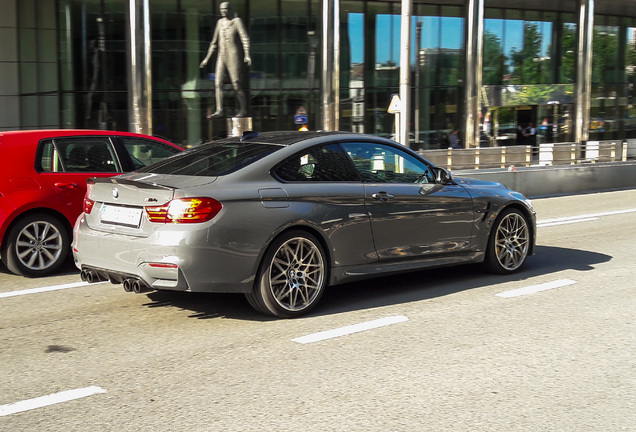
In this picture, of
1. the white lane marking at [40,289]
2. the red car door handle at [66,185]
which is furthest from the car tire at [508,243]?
the red car door handle at [66,185]

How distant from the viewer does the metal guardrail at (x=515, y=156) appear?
21406mm

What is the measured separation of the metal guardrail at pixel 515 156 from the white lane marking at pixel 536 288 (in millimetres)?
13353

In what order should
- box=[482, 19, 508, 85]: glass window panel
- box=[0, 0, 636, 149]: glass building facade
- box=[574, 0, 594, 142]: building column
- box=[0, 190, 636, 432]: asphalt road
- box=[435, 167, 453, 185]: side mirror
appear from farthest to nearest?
box=[574, 0, 594, 142]: building column, box=[482, 19, 508, 85]: glass window panel, box=[0, 0, 636, 149]: glass building facade, box=[435, 167, 453, 185]: side mirror, box=[0, 190, 636, 432]: asphalt road

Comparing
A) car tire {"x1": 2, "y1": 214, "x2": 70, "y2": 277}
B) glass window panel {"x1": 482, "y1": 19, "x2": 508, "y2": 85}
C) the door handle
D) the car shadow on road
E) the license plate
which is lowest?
the car shadow on road

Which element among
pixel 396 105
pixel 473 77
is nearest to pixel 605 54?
pixel 473 77

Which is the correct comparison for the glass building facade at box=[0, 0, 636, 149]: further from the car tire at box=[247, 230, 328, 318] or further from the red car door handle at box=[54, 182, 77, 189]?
the car tire at box=[247, 230, 328, 318]

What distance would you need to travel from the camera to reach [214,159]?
6.48 m

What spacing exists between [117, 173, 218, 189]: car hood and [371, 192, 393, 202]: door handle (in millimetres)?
1464

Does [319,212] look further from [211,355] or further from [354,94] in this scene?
[354,94]

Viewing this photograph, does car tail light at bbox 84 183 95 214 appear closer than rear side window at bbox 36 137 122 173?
Yes

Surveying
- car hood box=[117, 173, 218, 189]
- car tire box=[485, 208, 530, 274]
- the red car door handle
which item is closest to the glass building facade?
car tire box=[485, 208, 530, 274]

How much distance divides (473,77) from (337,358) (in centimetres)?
3235

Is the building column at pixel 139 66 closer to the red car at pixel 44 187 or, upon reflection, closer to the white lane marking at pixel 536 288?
the red car at pixel 44 187

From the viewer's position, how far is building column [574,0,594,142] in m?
39.2
